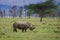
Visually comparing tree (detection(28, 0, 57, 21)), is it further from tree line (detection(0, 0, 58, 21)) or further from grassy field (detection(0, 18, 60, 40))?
grassy field (detection(0, 18, 60, 40))

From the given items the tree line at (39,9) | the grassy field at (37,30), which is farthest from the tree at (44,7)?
the grassy field at (37,30)

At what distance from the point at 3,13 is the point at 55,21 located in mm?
1334

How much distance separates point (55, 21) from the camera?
22.4 feet

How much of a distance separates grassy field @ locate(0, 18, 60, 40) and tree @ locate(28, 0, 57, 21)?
25cm

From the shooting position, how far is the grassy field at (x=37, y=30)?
6.39 metres

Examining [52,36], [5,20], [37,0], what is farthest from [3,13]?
[52,36]

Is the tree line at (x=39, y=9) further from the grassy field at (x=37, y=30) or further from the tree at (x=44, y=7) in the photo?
the grassy field at (x=37, y=30)

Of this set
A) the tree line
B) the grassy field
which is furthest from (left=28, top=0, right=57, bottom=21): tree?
the grassy field

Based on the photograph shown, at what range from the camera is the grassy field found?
6.39m

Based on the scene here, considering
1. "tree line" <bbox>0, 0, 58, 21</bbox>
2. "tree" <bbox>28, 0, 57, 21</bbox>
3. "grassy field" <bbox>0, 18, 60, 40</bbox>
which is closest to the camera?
"grassy field" <bbox>0, 18, 60, 40</bbox>

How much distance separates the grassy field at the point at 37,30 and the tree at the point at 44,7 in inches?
10.0

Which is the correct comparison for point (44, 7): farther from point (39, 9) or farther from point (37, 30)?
point (37, 30)

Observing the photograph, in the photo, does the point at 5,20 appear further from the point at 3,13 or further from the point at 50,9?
the point at 50,9

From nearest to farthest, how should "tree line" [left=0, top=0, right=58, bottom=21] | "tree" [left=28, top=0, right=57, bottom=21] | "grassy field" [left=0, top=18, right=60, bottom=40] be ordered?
"grassy field" [left=0, top=18, right=60, bottom=40]
"tree line" [left=0, top=0, right=58, bottom=21]
"tree" [left=28, top=0, right=57, bottom=21]
